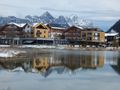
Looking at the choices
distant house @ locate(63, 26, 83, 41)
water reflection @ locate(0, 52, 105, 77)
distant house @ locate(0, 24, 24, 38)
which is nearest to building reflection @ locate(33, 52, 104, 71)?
water reflection @ locate(0, 52, 105, 77)

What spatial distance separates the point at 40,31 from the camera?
98.5 meters

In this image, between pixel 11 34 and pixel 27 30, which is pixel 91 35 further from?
pixel 11 34

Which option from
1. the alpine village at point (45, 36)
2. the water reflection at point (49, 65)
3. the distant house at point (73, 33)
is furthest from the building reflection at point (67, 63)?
the distant house at point (73, 33)

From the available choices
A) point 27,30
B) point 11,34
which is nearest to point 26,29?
point 27,30

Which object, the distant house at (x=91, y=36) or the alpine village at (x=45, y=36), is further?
the distant house at (x=91, y=36)

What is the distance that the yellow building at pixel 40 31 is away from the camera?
96.5m

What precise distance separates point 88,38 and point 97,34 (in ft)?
10.6

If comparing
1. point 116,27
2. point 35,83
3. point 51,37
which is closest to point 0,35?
point 51,37

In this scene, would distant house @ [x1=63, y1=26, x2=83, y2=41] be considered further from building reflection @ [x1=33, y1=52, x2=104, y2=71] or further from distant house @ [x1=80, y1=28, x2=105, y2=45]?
building reflection @ [x1=33, y1=52, x2=104, y2=71]

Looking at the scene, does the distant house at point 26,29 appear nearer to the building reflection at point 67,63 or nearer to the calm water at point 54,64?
the calm water at point 54,64

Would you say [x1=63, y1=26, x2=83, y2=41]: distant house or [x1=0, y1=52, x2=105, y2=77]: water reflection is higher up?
[x1=63, y1=26, x2=83, y2=41]: distant house

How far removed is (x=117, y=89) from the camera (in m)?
15.2

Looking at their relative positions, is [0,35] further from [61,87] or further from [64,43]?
[61,87]

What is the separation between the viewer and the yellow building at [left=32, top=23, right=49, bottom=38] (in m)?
96.5
